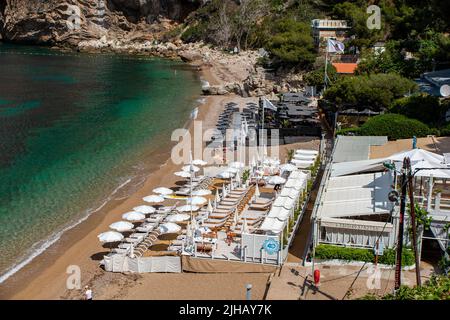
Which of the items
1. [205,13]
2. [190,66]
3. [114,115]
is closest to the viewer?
[114,115]

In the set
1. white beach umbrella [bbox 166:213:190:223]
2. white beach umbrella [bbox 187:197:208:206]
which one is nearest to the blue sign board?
white beach umbrella [bbox 166:213:190:223]

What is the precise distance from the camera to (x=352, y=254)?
17.1m

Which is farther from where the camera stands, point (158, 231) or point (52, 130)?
point (52, 130)

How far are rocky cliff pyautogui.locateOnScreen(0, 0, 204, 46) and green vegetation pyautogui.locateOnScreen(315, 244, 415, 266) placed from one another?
325 ft

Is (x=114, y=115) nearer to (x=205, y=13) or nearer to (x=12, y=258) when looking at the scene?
(x=12, y=258)

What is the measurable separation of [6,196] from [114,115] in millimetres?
21052

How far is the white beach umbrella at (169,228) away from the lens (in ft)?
67.4

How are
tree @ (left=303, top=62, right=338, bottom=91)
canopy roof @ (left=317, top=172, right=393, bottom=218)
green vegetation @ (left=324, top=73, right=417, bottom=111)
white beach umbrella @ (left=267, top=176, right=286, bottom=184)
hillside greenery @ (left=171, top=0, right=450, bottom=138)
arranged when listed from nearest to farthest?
canopy roof @ (left=317, top=172, right=393, bottom=218), white beach umbrella @ (left=267, top=176, right=286, bottom=184), hillside greenery @ (left=171, top=0, right=450, bottom=138), green vegetation @ (left=324, top=73, right=417, bottom=111), tree @ (left=303, top=62, right=338, bottom=91)

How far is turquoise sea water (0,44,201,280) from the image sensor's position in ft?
80.0

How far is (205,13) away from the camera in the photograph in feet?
342

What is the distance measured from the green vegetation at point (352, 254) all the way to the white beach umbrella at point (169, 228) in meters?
5.69

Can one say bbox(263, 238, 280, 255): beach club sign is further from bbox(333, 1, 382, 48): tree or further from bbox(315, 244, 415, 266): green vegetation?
bbox(333, 1, 382, 48): tree
